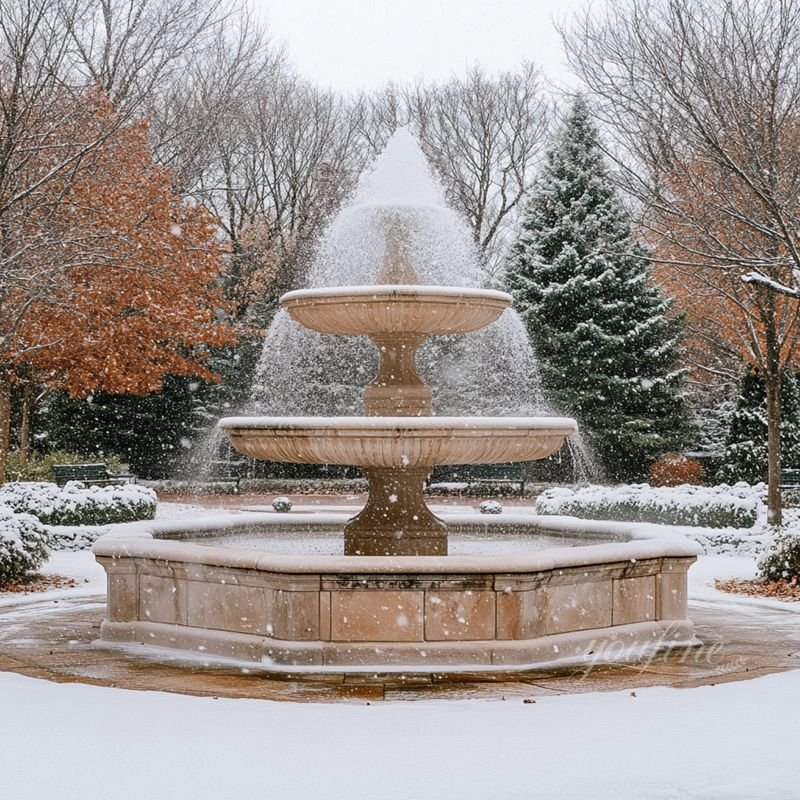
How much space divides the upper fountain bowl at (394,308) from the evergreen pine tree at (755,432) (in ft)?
60.8

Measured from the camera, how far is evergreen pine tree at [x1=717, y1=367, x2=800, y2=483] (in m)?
27.7

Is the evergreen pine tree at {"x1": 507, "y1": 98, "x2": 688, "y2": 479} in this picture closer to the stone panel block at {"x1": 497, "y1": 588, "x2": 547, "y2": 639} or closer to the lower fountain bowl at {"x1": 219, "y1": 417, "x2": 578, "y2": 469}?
the lower fountain bowl at {"x1": 219, "y1": 417, "x2": 578, "y2": 469}

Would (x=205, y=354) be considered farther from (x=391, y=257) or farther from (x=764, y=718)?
(x=764, y=718)

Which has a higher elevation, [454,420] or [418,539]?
[454,420]

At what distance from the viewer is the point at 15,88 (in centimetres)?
1427

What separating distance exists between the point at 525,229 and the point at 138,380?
36.7 ft

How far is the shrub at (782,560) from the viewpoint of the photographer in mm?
13820

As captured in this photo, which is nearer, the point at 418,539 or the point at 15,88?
the point at 418,539

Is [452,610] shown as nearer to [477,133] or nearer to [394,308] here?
[394,308]

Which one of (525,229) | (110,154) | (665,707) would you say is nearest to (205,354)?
(110,154)

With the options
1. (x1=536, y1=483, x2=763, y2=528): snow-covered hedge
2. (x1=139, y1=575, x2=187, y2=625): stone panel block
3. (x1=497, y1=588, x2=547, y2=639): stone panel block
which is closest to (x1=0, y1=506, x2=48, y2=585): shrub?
(x1=139, y1=575, x2=187, y2=625): stone panel block

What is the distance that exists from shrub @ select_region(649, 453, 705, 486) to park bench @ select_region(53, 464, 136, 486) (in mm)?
12819

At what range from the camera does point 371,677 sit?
817 cm

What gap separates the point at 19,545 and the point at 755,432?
1889cm
